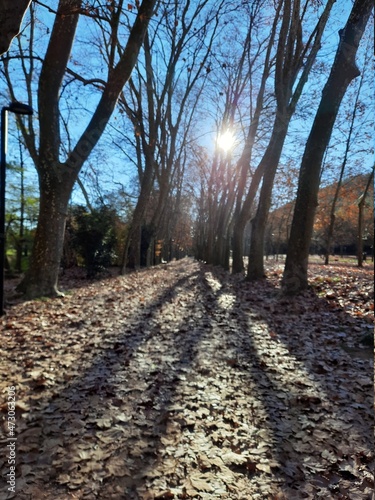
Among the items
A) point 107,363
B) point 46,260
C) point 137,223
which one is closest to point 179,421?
point 107,363

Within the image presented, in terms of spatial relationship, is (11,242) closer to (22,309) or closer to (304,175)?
(22,309)

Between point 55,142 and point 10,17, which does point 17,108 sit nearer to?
point 55,142

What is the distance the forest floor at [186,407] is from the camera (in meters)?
2.08

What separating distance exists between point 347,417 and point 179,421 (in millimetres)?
1500

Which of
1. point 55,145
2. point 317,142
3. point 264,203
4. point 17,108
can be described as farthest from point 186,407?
point 264,203

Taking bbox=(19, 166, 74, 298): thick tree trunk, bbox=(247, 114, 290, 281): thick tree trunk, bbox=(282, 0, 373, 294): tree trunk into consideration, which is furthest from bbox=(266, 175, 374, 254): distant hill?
bbox=(19, 166, 74, 298): thick tree trunk

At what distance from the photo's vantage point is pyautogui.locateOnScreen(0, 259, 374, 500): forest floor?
2080 mm

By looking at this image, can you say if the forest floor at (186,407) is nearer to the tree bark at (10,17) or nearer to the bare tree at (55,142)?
the bare tree at (55,142)

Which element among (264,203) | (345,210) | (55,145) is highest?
(345,210)

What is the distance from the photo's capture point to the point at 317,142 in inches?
267

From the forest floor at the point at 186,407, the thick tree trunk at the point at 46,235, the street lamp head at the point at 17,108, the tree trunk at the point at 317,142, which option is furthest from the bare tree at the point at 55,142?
the tree trunk at the point at 317,142

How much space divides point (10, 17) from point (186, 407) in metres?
3.73

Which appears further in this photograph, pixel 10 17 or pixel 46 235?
pixel 46 235

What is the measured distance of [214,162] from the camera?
22219mm
